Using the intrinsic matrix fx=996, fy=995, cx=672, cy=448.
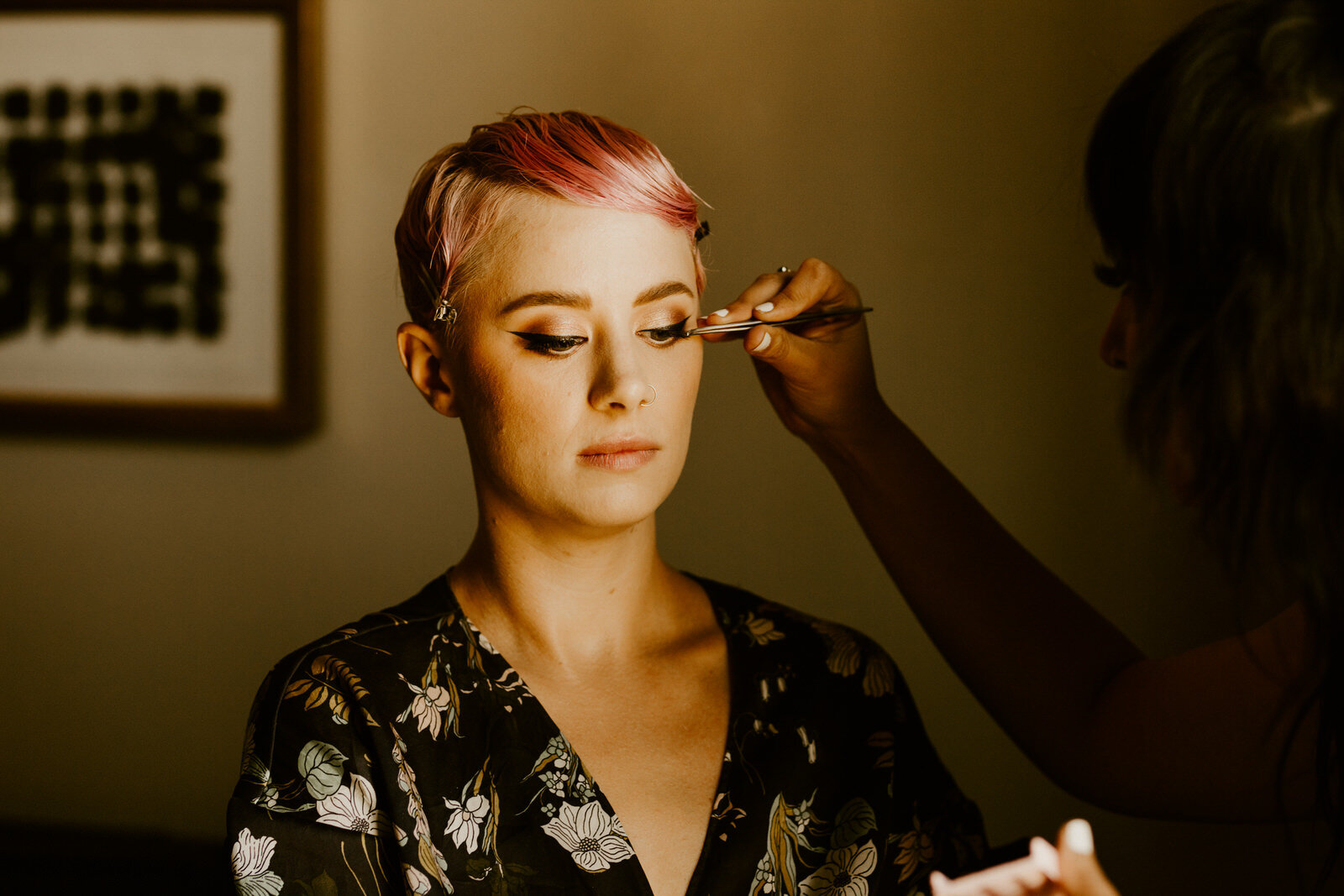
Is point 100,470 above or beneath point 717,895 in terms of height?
above

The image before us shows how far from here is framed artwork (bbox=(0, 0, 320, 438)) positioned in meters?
1.91

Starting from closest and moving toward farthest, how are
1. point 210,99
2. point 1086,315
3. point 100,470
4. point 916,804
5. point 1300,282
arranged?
point 1300,282, point 916,804, point 1086,315, point 210,99, point 100,470

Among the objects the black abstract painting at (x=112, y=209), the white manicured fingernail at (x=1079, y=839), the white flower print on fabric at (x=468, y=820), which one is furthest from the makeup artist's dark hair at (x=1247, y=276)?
the black abstract painting at (x=112, y=209)

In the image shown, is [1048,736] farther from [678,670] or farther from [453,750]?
[453,750]

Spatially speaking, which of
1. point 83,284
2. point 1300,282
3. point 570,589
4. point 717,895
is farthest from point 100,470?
point 1300,282

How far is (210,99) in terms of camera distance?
1930mm

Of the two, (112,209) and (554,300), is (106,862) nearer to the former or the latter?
(112,209)

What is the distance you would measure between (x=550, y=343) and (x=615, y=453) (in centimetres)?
13

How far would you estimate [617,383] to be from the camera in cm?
103

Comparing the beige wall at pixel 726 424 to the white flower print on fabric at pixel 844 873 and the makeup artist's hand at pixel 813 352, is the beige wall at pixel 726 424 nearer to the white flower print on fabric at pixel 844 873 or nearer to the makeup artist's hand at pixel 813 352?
the makeup artist's hand at pixel 813 352

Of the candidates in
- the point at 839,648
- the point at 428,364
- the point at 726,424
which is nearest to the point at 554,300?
the point at 428,364

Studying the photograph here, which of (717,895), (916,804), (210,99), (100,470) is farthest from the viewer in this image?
(100,470)

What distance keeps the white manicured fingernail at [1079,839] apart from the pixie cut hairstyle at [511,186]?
0.71m

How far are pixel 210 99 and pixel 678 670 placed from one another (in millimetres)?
1506
